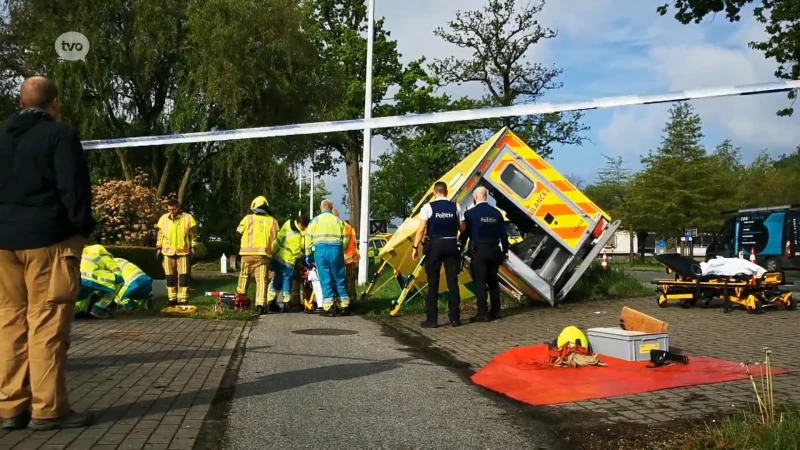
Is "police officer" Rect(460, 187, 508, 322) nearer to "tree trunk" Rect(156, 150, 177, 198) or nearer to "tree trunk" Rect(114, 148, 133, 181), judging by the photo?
"tree trunk" Rect(156, 150, 177, 198)

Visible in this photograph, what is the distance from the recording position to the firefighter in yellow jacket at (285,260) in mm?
13398

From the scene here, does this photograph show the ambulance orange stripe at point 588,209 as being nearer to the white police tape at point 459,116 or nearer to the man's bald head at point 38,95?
the white police tape at point 459,116

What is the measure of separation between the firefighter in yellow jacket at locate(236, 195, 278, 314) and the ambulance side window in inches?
147

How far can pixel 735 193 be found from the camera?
151 ft

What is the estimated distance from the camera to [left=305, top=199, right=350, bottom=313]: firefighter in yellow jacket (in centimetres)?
1255

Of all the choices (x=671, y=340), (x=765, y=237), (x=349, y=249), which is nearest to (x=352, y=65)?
(x=765, y=237)

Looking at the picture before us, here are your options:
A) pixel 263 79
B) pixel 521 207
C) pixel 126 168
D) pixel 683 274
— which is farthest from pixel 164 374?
pixel 126 168

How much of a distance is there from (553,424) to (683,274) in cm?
831

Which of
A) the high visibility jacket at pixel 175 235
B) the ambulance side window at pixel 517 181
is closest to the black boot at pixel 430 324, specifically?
the ambulance side window at pixel 517 181

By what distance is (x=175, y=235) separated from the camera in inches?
512

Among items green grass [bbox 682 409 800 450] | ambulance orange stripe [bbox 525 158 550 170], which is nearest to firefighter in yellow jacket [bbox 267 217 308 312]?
ambulance orange stripe [bbox 525 158 550 170]

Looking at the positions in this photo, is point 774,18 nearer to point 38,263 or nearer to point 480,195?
point 480,195

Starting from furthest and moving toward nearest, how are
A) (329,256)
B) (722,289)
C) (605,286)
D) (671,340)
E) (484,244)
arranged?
(605,286), (329,256), (722,289), (484,244), (671,340)

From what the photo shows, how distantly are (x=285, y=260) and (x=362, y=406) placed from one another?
7724 mm
